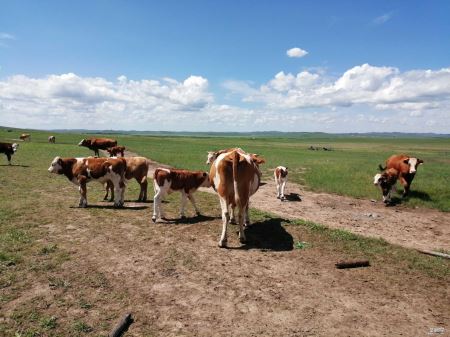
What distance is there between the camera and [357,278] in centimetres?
810

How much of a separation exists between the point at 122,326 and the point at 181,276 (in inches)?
87.5

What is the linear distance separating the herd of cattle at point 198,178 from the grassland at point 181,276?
1111 mm

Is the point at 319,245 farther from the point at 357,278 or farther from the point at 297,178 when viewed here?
A: the point at 297,178

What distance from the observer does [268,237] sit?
35.4ft

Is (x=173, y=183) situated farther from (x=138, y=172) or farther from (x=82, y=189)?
(x=82, y=189)

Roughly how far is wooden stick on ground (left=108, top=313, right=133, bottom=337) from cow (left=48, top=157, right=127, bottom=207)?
886 cm

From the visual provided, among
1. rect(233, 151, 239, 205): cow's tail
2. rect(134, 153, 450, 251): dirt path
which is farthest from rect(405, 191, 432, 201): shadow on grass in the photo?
rect(233, 151, 239, 205): cow's tail

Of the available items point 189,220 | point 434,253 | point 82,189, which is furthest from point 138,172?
point 434,253

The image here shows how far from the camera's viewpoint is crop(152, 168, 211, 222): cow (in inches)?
483

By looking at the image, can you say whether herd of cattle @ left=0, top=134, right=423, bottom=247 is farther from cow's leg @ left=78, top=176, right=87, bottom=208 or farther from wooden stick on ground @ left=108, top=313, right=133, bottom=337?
wooden stick on ground @ left=108, top=313, right=133, bottom=337

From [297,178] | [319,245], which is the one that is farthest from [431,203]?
[319,245]

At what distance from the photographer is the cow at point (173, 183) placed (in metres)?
12.3

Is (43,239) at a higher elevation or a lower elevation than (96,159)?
lower

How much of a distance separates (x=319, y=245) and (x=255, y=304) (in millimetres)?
4143
